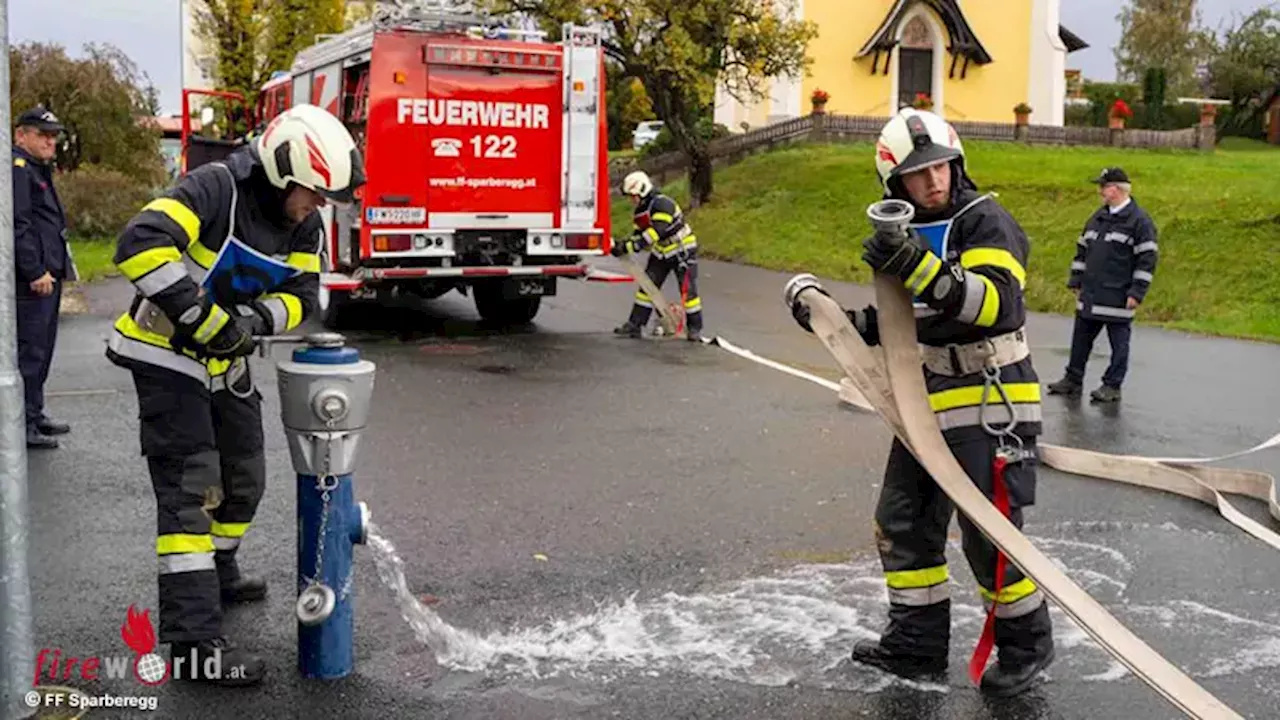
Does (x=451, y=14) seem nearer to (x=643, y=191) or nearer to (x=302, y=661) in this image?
(x=643, y=191)

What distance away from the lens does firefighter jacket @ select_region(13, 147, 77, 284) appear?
754 cm

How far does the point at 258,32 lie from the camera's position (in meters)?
31.2

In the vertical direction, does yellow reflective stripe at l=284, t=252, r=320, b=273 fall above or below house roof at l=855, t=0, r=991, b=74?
below

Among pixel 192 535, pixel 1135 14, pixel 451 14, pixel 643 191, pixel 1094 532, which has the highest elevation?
pixel 1135 14

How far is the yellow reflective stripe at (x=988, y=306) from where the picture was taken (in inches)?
154

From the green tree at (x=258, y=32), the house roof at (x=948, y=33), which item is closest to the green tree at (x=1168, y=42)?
the house roof at (x=948, y=33)

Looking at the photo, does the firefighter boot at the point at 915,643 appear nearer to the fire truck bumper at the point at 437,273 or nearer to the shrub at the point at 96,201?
the fire truck bumper at the point at 437,273

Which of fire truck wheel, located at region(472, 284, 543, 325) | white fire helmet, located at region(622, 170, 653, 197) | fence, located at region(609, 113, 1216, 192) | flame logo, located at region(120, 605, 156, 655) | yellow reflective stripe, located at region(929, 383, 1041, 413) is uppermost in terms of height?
fence, located at region(609, 113, 1216, 192)

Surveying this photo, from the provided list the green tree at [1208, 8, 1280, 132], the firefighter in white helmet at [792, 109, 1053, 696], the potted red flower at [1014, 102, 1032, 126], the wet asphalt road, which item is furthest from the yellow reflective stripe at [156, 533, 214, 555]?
the green tree at [1208, 8, 1280, 132]

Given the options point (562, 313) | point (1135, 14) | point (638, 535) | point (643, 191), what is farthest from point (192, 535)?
point (1135, 14)

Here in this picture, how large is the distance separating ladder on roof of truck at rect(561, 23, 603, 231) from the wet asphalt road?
9.51 ft

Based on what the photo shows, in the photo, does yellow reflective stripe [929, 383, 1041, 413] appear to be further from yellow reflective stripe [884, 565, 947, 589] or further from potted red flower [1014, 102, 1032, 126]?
potted red flower [1014, 102, 1032, 126]

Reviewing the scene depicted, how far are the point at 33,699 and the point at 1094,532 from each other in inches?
190

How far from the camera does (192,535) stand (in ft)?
13.6
